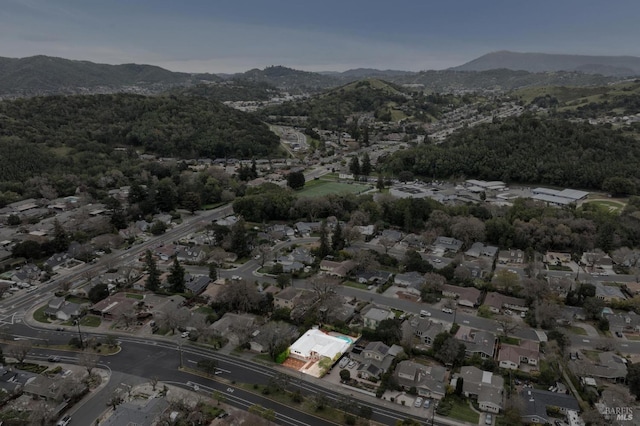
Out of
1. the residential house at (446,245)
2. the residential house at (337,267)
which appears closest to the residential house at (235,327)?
the residential house at (337,267)

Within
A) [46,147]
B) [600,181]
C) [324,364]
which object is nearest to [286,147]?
[46,147]

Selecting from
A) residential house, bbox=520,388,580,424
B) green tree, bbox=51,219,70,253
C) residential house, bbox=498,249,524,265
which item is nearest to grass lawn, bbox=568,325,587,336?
residential house, bbox=520,388,580,424

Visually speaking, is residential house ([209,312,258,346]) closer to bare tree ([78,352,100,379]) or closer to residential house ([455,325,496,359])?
bare tree ([78,352,100,379])

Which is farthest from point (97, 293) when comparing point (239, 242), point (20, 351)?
point (239, 242)

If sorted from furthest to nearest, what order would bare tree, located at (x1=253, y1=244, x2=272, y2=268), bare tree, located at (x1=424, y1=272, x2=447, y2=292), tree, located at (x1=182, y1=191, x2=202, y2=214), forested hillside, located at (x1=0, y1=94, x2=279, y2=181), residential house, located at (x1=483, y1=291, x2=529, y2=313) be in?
forested hillside, located at (x1=0, y1=94, x2=279, y2=181)
tree, located at (x1=182, y1=191, x2=202, y2=214)
bare tree, located at (x1=253, y1=244, x2=272, y2=268)
bare tree, located at (x1=424, y1=272, x2=447, y2=292)
residential house, located at (x1=483, y1=291, x2=529, y2=313)

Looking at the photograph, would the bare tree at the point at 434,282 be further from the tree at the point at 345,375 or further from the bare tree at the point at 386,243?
the tree at the point at 345,375

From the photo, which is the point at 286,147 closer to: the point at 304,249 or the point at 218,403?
the point at 304,249
